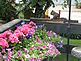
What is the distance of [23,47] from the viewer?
11.2 ft

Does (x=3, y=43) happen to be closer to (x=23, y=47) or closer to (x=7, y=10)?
(x=23, y=47)

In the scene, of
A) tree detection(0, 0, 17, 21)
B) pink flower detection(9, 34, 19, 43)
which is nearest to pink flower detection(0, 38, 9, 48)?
pink flower detection(9, 34, 19, 43)

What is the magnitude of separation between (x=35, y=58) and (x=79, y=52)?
1.03 meters

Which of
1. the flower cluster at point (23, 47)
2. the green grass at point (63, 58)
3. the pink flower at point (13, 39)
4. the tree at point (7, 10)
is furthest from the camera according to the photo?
the tree at point (7, 10)

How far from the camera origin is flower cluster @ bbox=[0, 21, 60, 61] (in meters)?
3.02

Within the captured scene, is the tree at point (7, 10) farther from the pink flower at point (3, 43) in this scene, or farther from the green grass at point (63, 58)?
the pink flower at point (3, 43)

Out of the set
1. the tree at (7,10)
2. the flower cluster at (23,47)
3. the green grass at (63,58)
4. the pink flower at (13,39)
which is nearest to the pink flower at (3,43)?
the flower cluster at (23,47)

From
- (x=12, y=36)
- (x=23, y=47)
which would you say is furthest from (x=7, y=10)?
(x=12, y=36)

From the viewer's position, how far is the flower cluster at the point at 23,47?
3.02 meters

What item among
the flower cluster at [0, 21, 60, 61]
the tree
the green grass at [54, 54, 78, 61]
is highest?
the flower cluster at [0, 21, 60, 61]

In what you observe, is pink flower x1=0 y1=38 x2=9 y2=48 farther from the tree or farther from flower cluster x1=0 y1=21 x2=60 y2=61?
the tree

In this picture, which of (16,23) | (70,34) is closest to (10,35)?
(16,23)

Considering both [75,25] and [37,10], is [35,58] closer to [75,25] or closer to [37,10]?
[75,25]

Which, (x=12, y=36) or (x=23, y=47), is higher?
(x=12, y=36)
